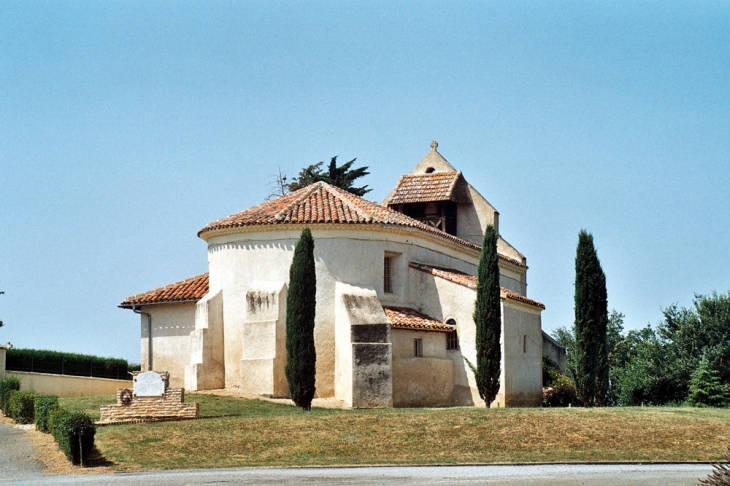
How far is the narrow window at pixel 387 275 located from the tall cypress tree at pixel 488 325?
4.81m

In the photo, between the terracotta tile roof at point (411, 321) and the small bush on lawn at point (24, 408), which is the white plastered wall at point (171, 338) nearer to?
the terracotta tile roof at point (411, 321)

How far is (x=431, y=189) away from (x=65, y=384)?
2199 centimetres

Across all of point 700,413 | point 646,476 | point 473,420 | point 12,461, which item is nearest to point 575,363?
point 700,413

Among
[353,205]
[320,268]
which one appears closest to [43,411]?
[320,268]

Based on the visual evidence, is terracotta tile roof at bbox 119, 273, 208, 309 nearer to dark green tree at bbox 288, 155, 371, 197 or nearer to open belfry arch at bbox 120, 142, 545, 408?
open belfry arch at bbox 120, 142, 545, 408

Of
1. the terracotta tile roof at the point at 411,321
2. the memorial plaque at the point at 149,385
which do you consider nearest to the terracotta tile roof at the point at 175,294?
the terracotta tile roof at the point at 411,321

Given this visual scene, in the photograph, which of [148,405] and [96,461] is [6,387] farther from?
[96,461]

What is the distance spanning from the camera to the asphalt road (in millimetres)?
21188

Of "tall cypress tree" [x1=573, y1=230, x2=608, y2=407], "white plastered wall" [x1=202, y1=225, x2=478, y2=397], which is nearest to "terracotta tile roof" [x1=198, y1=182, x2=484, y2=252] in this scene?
"white plastered wall" [x1=202, y1=225, x2=478, y2=397]

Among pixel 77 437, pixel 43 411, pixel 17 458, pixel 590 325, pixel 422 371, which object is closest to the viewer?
pixel 77 437

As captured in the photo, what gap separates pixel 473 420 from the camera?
96.0 ft

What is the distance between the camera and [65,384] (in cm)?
4728

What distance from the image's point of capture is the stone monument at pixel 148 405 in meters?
31.0

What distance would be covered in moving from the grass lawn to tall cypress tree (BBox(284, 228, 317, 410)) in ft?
8.94
